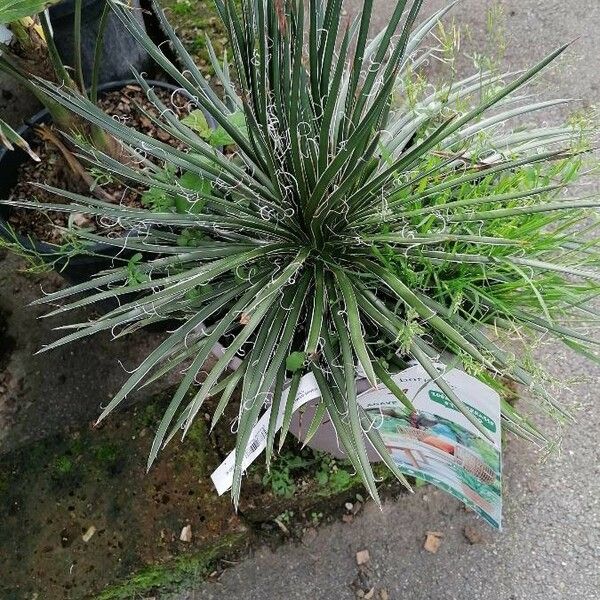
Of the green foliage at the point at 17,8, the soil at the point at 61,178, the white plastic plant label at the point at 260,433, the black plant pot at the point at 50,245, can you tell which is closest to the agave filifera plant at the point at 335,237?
the white plastic plant label at the point at 260,433

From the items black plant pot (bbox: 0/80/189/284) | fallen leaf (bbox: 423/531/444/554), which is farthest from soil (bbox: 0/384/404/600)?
black plant pot (bbox: 0/80/189/284)

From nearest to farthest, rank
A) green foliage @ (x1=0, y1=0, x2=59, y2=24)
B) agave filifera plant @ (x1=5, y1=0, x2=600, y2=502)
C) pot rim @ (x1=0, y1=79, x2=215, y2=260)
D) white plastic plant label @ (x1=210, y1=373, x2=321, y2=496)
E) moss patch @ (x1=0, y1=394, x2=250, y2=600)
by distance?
green foliage @ (x1=0, y1=0, x2=59, y2=24) → agave filifera plant @ (x1=5, y1=0, x2=600, y2=502) → white plastic plant label @ (x1=210, y1=373, x2=321, y2=496) → pot rim @ (x1=0, y1=79, x2=215, y2=260) → moss patch @ (x1=0, y1=394, x2=250, y2=600)

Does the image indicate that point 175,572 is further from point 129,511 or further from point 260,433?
point 260,433

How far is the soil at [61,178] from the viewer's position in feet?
5.26

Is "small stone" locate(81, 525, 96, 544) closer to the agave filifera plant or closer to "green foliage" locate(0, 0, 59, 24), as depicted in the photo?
the agave filifera plant

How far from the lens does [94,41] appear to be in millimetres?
1732

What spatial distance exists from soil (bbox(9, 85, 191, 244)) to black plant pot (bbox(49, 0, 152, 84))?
10cm

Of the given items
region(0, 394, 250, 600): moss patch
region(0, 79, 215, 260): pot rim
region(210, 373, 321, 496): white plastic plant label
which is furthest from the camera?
region(0, 394, 250, 600): moss patch

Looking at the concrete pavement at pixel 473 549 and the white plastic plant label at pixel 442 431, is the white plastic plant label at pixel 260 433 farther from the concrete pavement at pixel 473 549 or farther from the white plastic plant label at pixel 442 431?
the concrete pavement at pixel 473 549

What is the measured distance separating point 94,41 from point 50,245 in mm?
599

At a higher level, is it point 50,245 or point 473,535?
point 50,245

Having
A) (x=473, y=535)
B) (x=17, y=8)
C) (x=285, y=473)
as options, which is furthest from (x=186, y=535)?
(x=17, y=8)

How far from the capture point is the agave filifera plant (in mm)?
998

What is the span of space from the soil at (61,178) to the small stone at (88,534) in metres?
0.66
